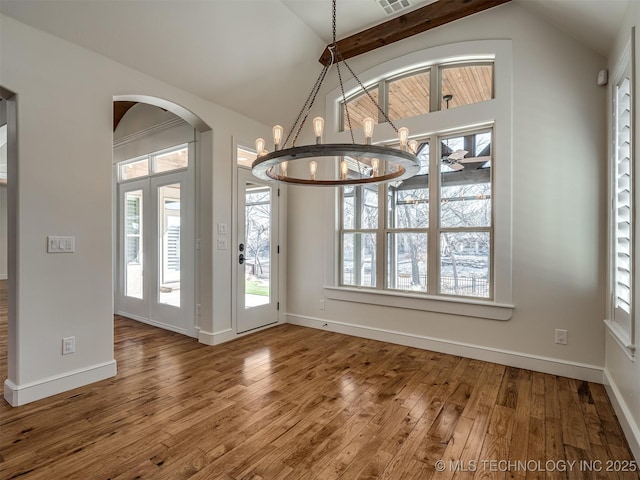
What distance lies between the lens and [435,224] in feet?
12.0

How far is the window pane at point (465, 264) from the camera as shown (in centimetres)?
343

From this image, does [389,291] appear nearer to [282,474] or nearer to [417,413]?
[417,413]

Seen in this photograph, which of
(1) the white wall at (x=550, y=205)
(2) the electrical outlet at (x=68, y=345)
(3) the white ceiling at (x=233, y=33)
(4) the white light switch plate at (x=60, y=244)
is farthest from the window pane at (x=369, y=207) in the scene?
(2) the electrical outlet at (x=68, y=345)

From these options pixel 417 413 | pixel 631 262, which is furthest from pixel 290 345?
pixel 631 262

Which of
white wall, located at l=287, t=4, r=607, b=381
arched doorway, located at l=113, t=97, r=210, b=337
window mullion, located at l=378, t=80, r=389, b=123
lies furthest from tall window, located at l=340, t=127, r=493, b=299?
arched doorway, located at l=113, t=97, r=210, b=337

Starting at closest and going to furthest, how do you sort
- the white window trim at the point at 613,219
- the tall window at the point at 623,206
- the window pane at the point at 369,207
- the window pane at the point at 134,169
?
the white window trim at the point at 613,219 < the tall window at the point at 623,206 < the window pane at the point at 369,207 < the window pane at the point at 134,169

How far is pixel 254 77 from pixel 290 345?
3.11 m

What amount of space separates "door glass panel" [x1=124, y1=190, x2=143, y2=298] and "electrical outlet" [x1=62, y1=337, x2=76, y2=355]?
7.23 feet

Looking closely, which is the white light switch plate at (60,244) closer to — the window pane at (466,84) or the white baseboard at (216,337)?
the white baseboard at (216,337)

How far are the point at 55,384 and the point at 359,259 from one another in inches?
127

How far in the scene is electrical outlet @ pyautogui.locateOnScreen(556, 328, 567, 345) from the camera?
9.67 ft

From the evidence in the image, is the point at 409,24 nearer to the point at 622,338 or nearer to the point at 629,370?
the point at 622,338

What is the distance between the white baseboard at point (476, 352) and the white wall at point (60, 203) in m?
2.60

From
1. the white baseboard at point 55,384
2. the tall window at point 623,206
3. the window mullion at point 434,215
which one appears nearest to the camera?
the tall window at point 623,206
